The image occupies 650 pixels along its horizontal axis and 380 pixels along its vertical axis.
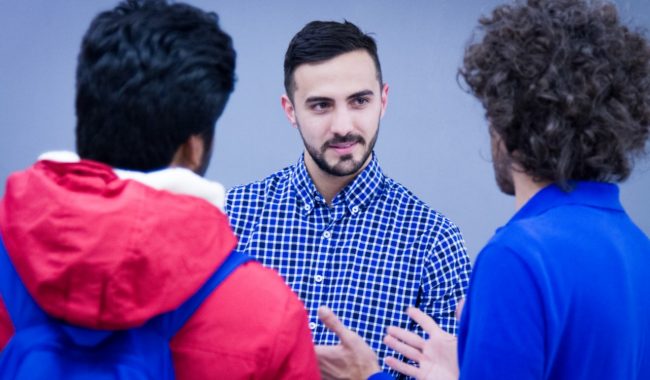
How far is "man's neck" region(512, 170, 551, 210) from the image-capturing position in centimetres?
98

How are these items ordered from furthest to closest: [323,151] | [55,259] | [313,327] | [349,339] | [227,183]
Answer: [227,183] < [323,151] < [313,327] < [349,339] < [55,259]

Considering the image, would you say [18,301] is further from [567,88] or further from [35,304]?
[567,88]

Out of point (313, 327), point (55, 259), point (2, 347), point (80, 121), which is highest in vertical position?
point (80, 121)

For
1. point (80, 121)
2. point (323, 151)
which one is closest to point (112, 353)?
point (80, 121)

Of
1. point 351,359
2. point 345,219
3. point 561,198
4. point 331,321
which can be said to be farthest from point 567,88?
point 345,219

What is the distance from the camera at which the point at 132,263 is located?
29.7 inches

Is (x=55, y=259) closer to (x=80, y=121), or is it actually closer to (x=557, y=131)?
(x=80, y=121)

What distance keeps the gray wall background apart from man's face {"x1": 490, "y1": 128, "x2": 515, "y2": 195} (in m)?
1.60

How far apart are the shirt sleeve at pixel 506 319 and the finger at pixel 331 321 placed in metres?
0.35

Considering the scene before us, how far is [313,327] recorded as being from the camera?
1657 mm

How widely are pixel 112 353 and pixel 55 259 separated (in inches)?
5.3

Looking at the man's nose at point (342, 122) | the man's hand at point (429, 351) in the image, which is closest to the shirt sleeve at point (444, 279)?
the man's nose at point (342, 122)

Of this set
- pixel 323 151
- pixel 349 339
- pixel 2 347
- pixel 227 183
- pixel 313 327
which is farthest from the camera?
pixel 227 183

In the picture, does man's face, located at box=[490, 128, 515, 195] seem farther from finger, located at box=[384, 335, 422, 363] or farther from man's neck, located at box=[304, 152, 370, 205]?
man's neck, located at box=[304, 152, 370, 205]
